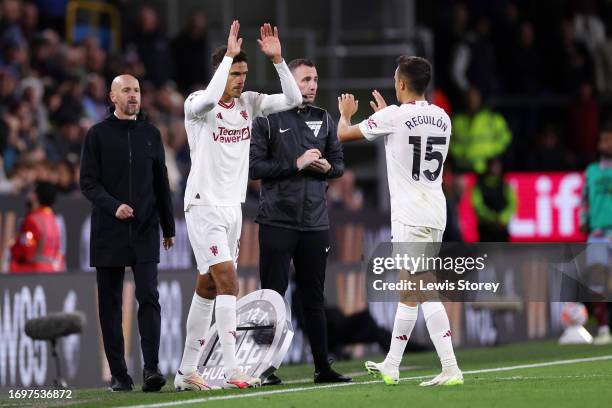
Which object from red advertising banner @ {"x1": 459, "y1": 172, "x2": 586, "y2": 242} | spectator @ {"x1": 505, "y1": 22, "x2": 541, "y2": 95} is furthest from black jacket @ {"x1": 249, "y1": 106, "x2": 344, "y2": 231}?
spectator @ {"x1": 505, "y1": 22, "x2": 541, "y2": 95}

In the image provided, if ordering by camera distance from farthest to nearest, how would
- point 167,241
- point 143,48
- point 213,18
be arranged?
point 213,18
point 143,48
point 167,241

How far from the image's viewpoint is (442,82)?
2784cm

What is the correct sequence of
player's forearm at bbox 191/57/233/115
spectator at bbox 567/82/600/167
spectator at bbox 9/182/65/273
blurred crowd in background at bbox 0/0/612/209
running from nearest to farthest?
player's forearm at bbox 191/57/233/115, spectator at bbox 9/182/65/273, blurred crowd in background at bbox 0/0/612/209, spectator at bbox 567/82/600/167

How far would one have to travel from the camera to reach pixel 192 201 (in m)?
11.4

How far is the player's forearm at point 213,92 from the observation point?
11.1 m

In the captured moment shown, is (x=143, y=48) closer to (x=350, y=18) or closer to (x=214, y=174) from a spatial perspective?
(x=350, y=18)

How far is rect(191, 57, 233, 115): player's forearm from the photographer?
11.1 meters

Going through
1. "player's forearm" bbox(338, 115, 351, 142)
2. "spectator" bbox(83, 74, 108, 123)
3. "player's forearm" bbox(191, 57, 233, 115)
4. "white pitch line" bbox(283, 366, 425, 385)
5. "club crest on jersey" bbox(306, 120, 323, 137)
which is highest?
"spectator" bbox(83, 74, 108, 123)

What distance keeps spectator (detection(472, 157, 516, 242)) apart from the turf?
26.8 feet

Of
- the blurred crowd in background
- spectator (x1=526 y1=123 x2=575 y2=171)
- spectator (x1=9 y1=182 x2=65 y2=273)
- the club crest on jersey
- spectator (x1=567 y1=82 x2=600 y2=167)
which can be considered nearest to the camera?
the club crest on jersey

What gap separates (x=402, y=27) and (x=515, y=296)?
4573 millimetres

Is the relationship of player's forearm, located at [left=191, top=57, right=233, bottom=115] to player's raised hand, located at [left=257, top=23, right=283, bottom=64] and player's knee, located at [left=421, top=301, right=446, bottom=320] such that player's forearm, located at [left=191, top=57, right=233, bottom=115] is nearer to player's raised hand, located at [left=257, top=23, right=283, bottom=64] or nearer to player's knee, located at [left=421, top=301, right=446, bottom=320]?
player's raised hand, located at [left=257, top=23, right=283, bottom=64]

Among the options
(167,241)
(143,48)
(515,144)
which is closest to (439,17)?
(515,144)

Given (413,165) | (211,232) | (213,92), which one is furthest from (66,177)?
(413,165)
